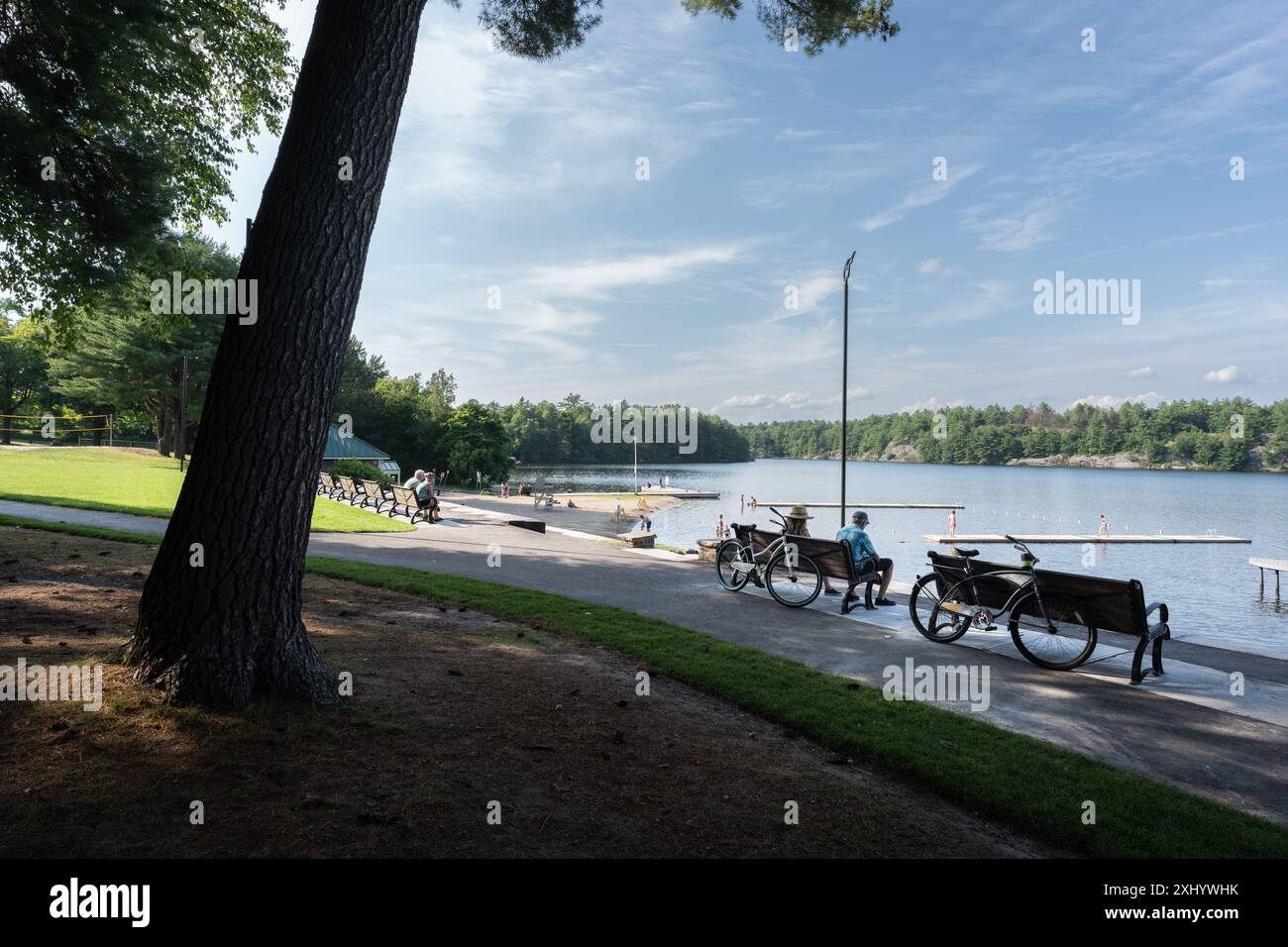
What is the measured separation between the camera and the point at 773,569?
403 inches

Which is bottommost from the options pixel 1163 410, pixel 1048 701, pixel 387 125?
pixel 1048 701

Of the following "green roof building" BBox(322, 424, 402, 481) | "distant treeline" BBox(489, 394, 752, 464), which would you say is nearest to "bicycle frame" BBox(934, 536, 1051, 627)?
"green roof building" BBox(322, 424, 402, 481)

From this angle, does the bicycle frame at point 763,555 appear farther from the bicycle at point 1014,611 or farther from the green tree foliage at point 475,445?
the green tree foliage at point 475,445

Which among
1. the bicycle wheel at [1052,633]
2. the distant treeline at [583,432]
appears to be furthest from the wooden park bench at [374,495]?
the distant treeline at [583,432]

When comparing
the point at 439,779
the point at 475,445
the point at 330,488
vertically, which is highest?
the point at 475,445

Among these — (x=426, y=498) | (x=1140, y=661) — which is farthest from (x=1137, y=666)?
(x=426, y=498)

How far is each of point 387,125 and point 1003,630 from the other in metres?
8.31

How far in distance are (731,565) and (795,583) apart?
1.17 m

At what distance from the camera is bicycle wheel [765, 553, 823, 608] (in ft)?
31.5

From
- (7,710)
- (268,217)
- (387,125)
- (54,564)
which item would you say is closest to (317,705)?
(7,710)

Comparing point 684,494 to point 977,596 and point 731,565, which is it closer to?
point 731,565
